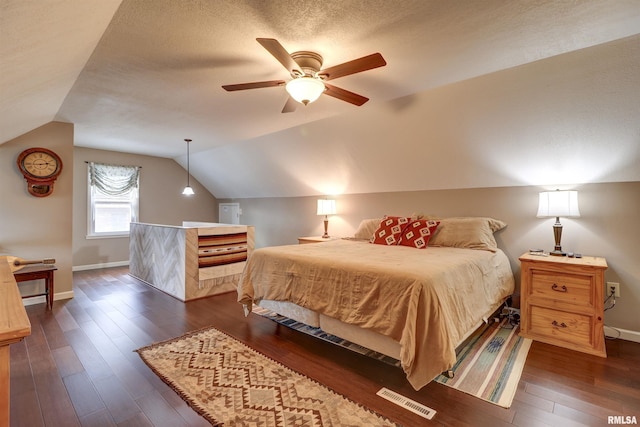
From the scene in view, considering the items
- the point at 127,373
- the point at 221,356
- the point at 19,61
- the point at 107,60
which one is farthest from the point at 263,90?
the point at 127,373

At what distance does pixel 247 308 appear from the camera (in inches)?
119

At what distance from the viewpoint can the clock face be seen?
140 inches

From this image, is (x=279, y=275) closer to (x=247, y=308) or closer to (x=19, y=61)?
(x=247, y=308)

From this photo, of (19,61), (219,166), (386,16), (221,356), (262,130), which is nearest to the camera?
(19,61)

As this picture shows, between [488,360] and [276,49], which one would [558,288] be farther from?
[276,49]

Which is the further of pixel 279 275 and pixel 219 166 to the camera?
pixel 219 166

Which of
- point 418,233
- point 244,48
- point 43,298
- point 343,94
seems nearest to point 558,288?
point 418,233

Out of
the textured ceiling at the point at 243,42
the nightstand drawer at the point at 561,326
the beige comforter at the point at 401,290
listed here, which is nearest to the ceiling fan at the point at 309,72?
the textured ceiling at the point at 243,42

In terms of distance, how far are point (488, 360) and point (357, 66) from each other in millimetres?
2335

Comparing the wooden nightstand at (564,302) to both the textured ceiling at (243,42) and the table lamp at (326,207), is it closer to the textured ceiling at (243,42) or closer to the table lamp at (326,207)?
the textured ceiling at (243,42)

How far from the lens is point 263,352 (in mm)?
2404

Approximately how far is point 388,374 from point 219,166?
17.4 ft

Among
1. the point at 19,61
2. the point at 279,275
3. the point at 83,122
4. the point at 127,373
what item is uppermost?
the point at 83,122

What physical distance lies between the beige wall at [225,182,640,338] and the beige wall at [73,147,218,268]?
13.4 ft
